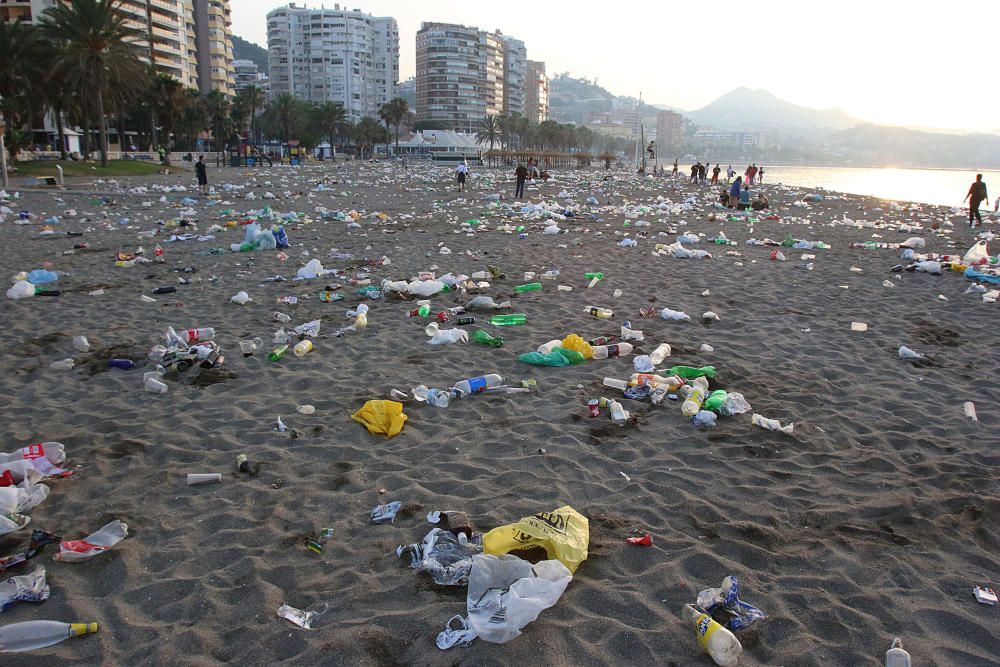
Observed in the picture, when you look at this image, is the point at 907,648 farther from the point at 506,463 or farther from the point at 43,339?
the point at 43,339

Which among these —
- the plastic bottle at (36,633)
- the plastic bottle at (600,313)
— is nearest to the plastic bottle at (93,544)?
the plastic bottle at (36,633)

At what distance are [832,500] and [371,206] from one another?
1659cm

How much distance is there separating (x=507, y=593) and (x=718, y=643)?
815 millimetres

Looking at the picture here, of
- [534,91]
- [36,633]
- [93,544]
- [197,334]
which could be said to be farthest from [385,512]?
[534,91]

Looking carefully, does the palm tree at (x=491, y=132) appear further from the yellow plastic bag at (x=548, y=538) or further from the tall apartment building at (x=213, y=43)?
the yellow plastic bag at (x=548, y=538)

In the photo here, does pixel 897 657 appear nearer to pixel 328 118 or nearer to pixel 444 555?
pixel 444 555

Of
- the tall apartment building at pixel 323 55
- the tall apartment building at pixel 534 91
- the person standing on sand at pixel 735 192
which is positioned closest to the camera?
the person standing on sand at pixel 735 192

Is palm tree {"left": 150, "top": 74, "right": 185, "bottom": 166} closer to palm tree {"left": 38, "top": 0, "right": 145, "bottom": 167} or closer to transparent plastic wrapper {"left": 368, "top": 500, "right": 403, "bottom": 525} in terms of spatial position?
palm tree {"left": 38, "top": 0, "right": 145, "bottom": 167}

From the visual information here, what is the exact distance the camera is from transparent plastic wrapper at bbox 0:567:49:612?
8.41ft

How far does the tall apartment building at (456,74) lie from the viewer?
137750 millimetres

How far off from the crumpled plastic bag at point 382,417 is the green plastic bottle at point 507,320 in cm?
237

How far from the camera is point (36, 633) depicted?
7.82 feet

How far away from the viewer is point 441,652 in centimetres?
235

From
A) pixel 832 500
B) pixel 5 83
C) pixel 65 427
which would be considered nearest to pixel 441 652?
pixel 832 500
